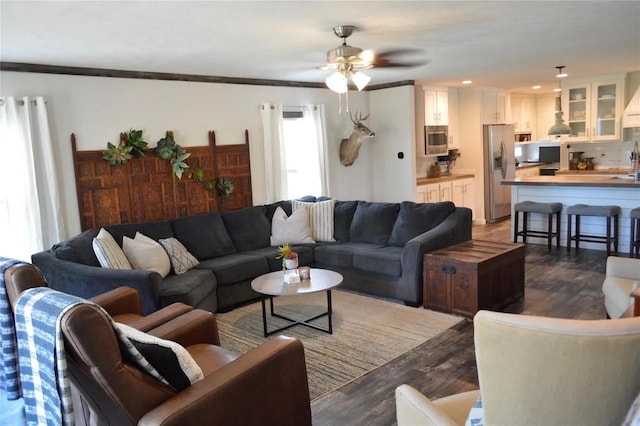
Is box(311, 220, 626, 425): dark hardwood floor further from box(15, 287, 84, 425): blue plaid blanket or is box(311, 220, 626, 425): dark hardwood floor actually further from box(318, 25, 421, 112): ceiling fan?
box(318, 25, 421, 112): ceiling fan

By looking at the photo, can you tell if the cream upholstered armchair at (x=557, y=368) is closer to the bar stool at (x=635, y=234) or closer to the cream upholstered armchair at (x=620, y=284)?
the cream upholstered armchair at (x=620, y=284)

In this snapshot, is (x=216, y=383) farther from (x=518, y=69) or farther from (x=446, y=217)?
(x=518, y=69)

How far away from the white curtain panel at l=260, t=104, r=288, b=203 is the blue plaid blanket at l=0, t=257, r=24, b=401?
3.90m

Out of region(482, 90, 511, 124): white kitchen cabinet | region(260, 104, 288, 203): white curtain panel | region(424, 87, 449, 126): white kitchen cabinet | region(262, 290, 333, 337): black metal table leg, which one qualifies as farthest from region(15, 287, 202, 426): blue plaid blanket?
region(482, 90, 511, 124): white kitchen cabinet

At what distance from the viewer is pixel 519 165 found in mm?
10117

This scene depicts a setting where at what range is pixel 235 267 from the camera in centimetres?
468

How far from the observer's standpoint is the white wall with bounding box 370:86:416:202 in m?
7.32

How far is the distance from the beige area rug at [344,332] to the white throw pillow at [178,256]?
1.83 feet

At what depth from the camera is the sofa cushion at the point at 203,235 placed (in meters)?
4.97

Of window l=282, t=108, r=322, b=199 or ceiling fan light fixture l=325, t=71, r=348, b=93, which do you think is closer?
ceiling fan light fixture l=325, t=71, r=348, b=93

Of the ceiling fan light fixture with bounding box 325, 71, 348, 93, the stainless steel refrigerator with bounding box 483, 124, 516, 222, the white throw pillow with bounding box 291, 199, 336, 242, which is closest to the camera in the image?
the ceiling fan light fixture with bounding box 325, 71, 348, 93

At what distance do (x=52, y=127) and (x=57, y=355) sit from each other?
11.7ft

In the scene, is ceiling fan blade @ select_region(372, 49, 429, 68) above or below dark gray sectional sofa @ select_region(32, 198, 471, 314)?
above

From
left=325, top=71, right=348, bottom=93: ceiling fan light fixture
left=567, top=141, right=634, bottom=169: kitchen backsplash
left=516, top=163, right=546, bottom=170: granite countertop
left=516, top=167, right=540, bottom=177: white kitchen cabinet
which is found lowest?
left=516, top=167, right=540, bottom=177: white kitchen cabinet
